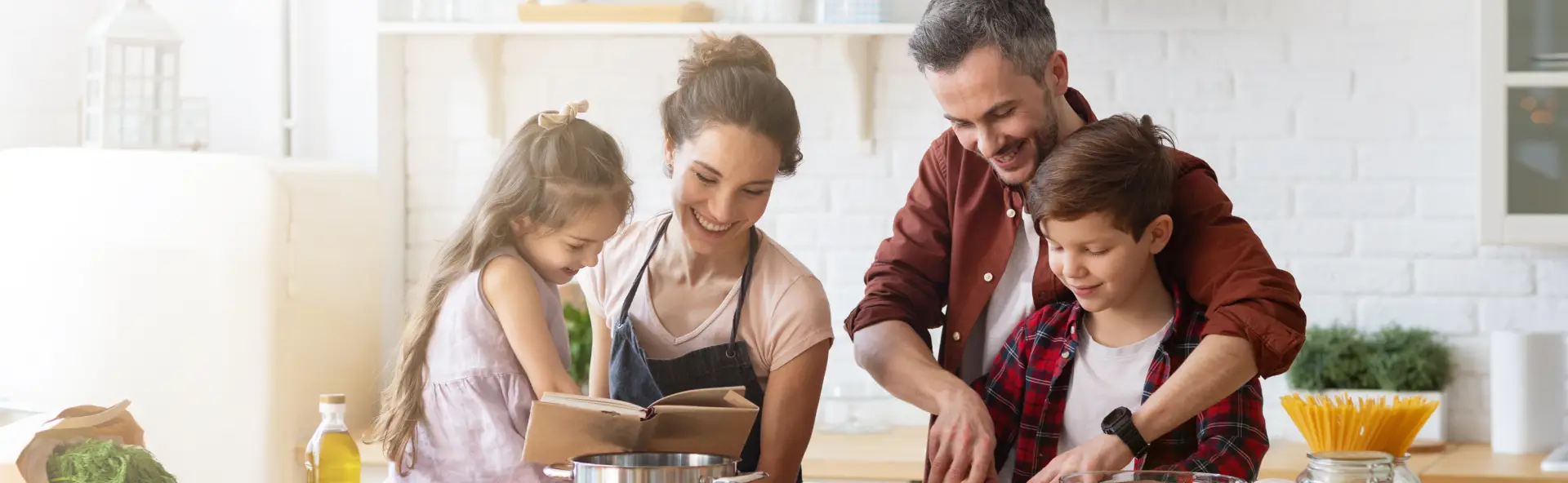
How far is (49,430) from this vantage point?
174 cm

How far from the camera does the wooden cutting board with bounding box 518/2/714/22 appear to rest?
11.5ft

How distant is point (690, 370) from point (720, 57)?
0.41 metres

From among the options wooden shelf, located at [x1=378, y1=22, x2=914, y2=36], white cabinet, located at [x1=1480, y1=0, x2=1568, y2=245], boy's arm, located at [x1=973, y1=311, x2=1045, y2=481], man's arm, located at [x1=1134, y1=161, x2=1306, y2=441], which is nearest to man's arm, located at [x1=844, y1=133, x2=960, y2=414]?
boy's arm, located at [x1=973, y1=311, x2=1045, y2=481]

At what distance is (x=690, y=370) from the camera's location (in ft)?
6.48

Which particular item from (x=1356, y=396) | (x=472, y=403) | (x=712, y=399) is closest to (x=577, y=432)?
(x=712, y=399)

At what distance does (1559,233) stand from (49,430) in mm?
2881

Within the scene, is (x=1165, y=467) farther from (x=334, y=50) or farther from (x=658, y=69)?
(x=334, y=50)

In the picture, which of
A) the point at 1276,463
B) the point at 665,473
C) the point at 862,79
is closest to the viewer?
the point at 665,473

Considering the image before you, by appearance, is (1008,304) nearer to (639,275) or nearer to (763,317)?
(763,317)

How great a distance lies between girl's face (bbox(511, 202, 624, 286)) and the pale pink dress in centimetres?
7

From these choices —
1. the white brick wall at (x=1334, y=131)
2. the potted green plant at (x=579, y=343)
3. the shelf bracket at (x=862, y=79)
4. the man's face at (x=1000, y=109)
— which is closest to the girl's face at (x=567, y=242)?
the man's face at (x=1000, y=109)

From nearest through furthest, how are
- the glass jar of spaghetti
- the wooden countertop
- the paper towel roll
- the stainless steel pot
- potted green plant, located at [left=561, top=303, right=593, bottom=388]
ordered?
the glass jar of spaghetti < the stainless steel pot < the wooden countertop < the paper towel roll < potted green plant, located at [left=561, top=303, right=593, bottom=388]

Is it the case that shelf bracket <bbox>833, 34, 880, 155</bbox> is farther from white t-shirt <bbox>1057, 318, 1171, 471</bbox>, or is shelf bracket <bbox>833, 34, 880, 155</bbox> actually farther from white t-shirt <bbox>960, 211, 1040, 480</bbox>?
white t-shirt <bbox>1057, 318, 1171, 471</bbox>

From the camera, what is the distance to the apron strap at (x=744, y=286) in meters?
1.97
